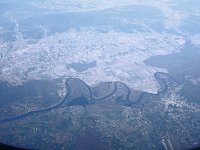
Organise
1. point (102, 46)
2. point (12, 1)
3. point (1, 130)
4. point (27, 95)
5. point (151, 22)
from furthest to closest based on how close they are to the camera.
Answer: point (12, 1) < point (151, 22) < point (102, 46) < point (27, 95) < point (1, 130)

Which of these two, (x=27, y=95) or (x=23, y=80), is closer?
(x=27, y=95)

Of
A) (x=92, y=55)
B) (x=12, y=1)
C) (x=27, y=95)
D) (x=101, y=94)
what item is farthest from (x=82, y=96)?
(x=12, y=1)

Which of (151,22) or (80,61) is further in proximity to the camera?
(151,22)

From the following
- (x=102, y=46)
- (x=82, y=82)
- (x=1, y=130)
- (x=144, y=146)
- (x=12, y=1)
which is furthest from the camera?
(x=12, y=1)

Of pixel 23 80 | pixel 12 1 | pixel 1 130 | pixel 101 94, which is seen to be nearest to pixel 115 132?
pixel 101 94

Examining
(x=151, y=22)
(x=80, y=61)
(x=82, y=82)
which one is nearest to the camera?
(x=82, y=82)

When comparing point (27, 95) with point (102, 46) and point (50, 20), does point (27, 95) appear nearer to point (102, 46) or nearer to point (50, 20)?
point (102, 46)

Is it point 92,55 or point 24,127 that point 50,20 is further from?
point 24,127

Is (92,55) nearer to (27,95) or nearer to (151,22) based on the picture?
(27,95)

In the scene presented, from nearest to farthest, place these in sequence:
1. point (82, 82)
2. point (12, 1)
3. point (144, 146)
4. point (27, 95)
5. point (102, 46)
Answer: point (144, 146) → point (27, 95) → point (82, 82) → point (102, 46) → point (12, 1)
